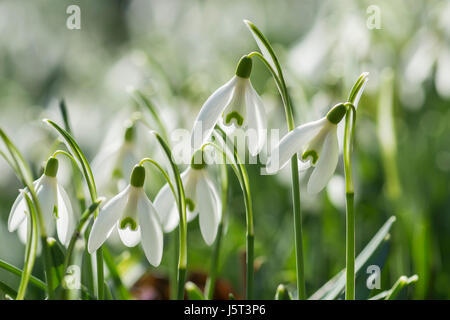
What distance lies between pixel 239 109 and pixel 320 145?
0.28ft

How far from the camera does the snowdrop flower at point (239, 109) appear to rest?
1.73 feet

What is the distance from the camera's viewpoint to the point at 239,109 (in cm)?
55

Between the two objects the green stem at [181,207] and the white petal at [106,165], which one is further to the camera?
the white petal at [106,165]

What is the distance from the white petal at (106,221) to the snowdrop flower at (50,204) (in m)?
0.05

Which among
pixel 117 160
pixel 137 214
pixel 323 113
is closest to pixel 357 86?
pixel 137 214

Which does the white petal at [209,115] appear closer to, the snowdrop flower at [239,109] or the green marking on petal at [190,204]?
the snowdrop flower at [239,109]

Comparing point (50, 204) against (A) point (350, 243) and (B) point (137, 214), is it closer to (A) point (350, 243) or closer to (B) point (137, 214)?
(B) point (137, 214)

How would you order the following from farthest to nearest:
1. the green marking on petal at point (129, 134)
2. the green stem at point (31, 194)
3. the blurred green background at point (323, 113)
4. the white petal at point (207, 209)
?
the blurred green background at point (323, 113) → the green marking on petal at point (129, 134) → the white petal at point (207, 209) → the green stem at point (31, 194)

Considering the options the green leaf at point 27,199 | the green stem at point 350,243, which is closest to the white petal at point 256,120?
the green stem at point 350,243

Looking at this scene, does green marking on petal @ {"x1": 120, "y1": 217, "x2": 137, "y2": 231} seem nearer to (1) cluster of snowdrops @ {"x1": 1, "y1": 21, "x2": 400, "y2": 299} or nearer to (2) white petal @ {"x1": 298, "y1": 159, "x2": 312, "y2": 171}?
(1) cluster of snowdrops @ {"x1": 1, "y1": 21, "x2": 400, "y2": 299}

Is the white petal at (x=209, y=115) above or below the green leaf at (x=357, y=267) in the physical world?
above

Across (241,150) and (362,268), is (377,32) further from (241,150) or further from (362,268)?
(362,268)

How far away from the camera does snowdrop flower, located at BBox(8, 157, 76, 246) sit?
0.55 m
